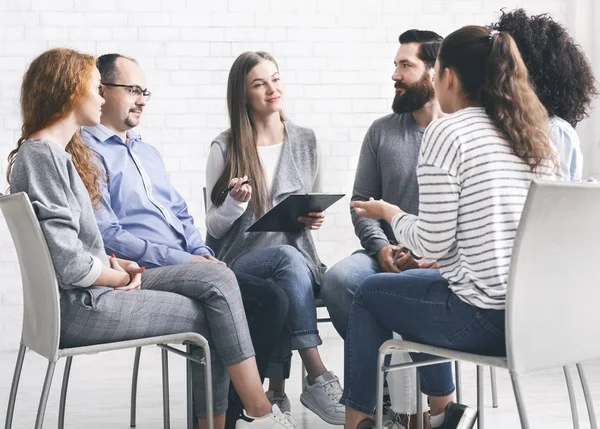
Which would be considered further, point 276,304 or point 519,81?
point 276,304

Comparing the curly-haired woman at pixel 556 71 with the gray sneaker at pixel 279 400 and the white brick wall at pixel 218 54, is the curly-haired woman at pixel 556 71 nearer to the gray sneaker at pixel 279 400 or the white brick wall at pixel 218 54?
the gray sneaker at pixel 279 400

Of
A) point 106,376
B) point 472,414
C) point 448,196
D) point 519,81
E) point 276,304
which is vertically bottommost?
point 106,376

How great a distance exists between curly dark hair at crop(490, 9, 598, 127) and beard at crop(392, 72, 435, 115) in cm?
48

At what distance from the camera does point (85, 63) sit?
7.41ft

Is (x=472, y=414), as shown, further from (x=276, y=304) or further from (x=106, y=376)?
(x=106, y=376)

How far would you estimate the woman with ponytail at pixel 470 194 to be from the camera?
1.93 meters

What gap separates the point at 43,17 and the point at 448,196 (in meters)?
3.66

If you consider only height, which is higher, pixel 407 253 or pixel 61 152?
pixel 61 152

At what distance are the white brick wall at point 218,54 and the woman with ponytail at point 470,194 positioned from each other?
304cm

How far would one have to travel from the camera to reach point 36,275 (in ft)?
6.96

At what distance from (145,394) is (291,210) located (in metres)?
1.39

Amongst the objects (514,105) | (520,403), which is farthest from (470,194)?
(520,403)

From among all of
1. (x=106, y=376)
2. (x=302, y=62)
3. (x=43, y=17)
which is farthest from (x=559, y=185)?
(x=43, y=17)

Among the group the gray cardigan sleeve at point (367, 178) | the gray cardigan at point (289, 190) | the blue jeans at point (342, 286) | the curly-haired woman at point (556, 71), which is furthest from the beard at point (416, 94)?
the blue jeans at point (342, 286)
